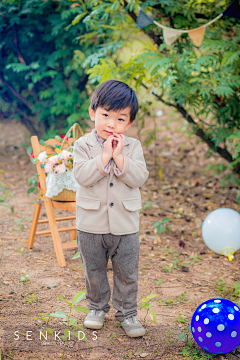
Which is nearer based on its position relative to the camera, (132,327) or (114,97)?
(114,97)

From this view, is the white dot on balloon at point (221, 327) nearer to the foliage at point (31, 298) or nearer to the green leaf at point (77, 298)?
the green leaf at point (77, 298)

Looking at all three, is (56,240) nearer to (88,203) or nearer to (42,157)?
(42,157)

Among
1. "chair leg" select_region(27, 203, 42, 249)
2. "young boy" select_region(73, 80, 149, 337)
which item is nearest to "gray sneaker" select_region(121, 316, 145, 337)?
"young boy" select_region(73, 80, 149, 337)

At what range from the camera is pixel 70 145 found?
3.28 m

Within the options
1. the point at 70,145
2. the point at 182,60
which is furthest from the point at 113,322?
the point at 182,60

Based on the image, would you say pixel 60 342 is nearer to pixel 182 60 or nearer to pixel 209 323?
→ pixel 209 323

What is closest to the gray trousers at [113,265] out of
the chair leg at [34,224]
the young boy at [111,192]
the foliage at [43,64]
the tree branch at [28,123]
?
the young boy at [111,192]

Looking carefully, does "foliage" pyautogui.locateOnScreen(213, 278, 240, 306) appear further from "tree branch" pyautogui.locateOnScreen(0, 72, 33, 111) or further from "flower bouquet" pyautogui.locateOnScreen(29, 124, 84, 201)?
"tree branch" pyautogui.locateOnScreen(0, 72, 33, 111)

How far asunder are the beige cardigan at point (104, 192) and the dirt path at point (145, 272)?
0.67m

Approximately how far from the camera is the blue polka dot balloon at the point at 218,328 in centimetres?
190

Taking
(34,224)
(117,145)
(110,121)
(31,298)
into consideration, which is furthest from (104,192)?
(34,224)

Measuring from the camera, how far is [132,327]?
2.13m

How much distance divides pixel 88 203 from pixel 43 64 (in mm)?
4332

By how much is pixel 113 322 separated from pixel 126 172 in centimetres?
102
